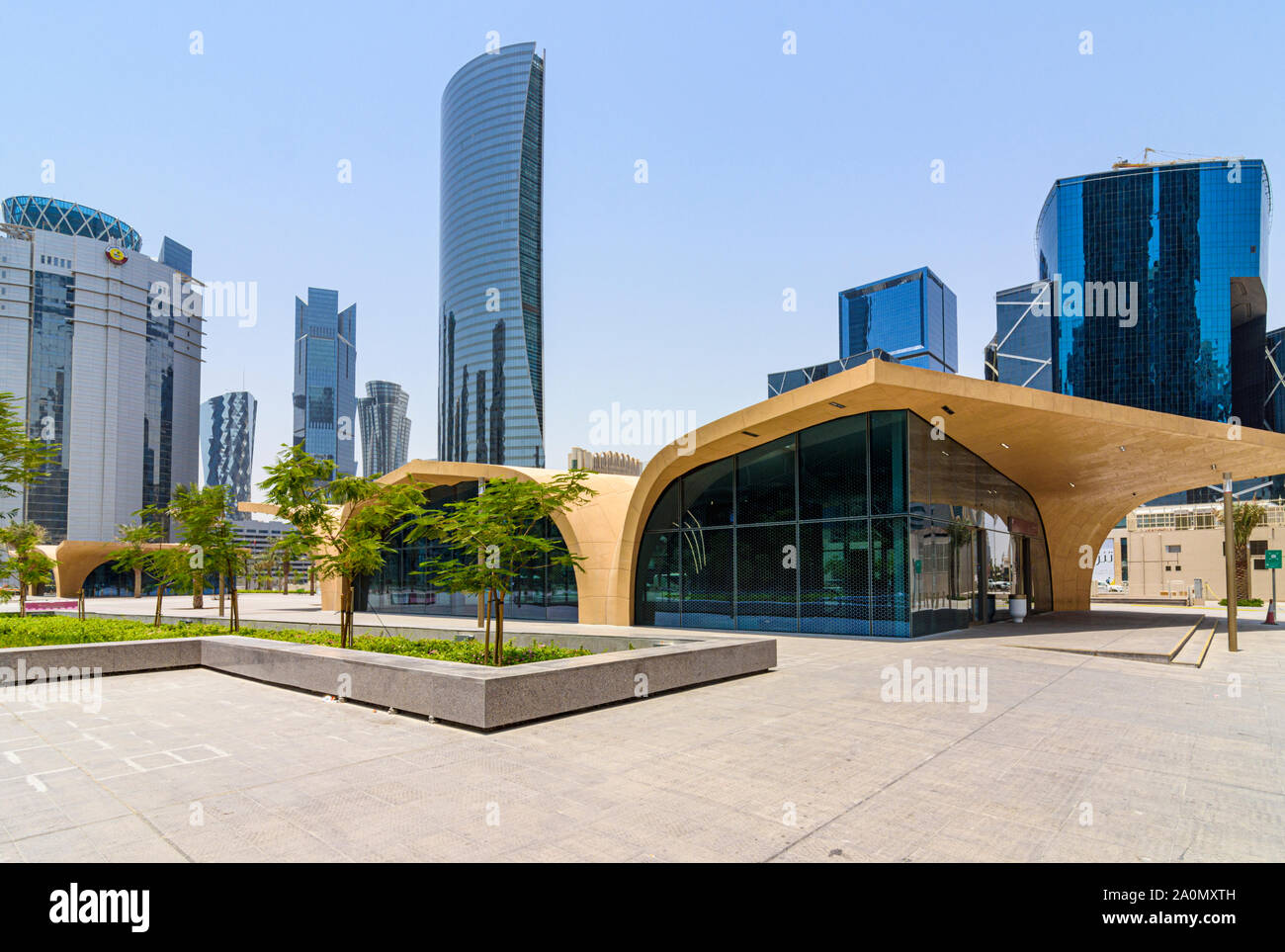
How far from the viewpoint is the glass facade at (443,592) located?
91.0 feet

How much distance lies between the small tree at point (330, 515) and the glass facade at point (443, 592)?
32.8ft

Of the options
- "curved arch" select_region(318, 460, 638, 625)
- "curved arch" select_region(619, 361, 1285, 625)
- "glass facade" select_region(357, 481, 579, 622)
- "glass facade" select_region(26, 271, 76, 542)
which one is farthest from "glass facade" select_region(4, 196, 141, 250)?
"curved arch" select_region(619, 361, 1285, 625)

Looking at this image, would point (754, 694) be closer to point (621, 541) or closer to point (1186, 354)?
point (621, 541)

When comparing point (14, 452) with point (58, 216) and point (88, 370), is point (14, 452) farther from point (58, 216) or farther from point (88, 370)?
point (58, 216)

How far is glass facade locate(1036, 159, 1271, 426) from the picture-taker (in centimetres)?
11431

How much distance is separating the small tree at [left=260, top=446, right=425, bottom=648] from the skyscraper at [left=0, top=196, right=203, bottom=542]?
410ft

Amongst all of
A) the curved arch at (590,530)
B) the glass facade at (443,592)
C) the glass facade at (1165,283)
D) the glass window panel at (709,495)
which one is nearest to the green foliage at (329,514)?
the curved arch at (590,530)

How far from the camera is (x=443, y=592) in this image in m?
25.8

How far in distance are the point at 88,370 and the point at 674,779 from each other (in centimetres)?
14941

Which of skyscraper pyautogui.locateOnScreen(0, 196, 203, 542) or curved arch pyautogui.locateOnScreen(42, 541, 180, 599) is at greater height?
skyscraper pyautogui.locateOnScreen(0, 196, 203, 542)

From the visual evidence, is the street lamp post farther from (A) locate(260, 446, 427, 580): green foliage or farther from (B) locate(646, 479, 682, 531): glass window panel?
(A) locate(260, 446, 427, 580): green foliage

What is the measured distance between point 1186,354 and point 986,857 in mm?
142787
